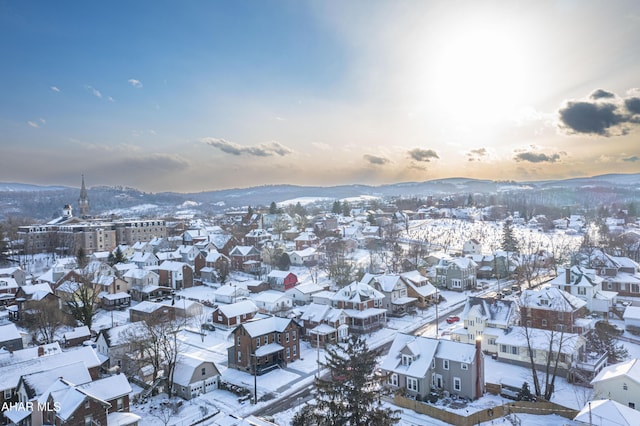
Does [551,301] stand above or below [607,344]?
above

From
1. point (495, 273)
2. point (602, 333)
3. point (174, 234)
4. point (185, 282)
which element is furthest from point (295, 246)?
point (602, 333)

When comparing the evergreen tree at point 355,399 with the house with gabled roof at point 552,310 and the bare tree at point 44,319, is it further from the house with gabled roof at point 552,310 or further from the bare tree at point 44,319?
the bare tree at point 44,319

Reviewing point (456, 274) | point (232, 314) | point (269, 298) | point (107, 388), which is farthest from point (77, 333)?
point (456, 274)

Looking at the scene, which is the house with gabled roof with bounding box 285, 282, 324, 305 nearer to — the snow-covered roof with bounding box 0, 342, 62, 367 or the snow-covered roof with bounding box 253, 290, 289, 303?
the snow-covered roof with bounding box 253, 290, 289, 303

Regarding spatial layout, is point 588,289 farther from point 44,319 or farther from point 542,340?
point 44,319

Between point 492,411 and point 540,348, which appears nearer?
point 492,411

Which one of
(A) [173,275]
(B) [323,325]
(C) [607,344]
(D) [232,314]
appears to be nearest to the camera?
(C) [607,344]

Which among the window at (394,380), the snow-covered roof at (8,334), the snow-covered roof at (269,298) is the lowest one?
the window at (394,380)

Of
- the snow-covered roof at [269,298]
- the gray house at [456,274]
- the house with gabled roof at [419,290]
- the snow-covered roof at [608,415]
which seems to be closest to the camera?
the snow-covered roof at [608,415]

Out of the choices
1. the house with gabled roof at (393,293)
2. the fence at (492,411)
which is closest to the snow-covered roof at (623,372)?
Result: the fence at (492,411)
